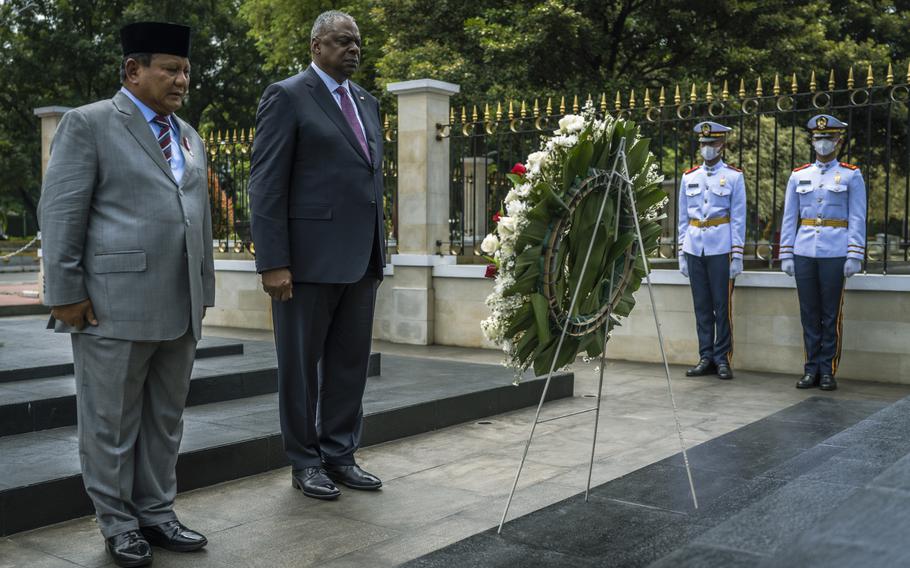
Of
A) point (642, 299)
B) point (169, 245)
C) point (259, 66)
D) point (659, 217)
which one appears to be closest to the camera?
point (169, 245)

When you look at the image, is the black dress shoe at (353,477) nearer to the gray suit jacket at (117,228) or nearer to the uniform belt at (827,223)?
the gray suit jacket at (117,228)

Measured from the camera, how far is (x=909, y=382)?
7.99 metres

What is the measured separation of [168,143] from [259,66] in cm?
2929

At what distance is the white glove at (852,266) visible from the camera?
25.0 ft

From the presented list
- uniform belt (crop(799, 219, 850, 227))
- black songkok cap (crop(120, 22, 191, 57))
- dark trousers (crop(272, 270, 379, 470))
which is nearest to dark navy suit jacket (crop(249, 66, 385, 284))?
dark trousers (crop(272, 270, 379, 470))

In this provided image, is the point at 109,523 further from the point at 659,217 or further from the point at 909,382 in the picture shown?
the point at 909,382

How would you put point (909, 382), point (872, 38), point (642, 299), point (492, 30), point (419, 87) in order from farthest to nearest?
point (872, 38), point (492, 30), point (419, 87), point (642, 299), point (909, 382)

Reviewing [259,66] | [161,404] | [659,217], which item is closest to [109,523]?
[161,404]

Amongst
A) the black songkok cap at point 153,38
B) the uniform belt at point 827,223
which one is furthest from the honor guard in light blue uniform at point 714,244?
the black songkok cap at point 153,38

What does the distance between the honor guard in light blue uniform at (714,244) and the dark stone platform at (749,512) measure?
2.14 metres

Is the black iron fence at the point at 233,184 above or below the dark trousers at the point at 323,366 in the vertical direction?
above

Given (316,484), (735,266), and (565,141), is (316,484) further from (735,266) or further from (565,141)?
(735,266)

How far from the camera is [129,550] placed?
11.5ft

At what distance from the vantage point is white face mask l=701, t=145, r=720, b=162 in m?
8.55
